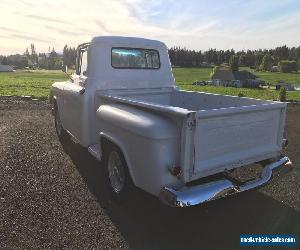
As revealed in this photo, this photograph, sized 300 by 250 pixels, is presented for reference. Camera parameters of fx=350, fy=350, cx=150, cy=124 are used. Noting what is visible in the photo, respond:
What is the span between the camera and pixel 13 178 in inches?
227

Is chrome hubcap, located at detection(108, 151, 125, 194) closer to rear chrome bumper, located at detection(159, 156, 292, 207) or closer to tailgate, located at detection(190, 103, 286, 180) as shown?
rear chrome bumper, located at detection(159, 156, 292, 207)

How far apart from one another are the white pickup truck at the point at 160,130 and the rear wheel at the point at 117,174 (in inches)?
0.5

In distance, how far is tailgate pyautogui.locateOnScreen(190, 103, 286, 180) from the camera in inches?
145

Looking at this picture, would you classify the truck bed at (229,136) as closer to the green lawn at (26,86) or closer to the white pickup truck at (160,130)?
the white pickup truck at (160,130)

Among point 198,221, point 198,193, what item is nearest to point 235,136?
point 198,193

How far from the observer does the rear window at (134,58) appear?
6.18 meters

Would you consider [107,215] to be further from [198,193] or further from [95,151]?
[198,193]

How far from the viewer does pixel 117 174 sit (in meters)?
4.71

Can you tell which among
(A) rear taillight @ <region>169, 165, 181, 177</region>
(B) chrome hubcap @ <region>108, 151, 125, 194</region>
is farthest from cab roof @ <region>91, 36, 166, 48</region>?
(A) rear taillight @ <region>169, 165, 181, 177</region>

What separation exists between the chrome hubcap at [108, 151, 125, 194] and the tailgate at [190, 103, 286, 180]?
3.93 ft

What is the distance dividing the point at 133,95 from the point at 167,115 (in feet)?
8.04

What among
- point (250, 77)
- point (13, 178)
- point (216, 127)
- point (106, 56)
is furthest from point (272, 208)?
point (250, 77)

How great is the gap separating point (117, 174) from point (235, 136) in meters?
1.66

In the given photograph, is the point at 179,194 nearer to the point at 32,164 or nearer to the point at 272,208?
the point at 272,208
